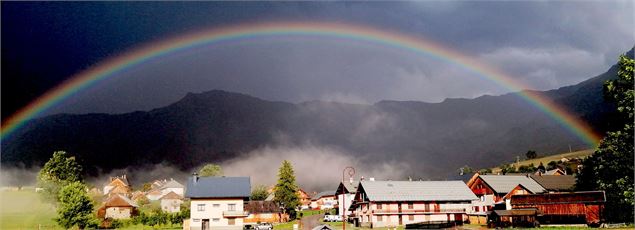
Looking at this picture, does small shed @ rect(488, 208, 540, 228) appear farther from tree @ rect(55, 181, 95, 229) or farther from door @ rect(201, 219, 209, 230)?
tree @ rect(55, 181, 95, 229)

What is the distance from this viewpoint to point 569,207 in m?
61.9

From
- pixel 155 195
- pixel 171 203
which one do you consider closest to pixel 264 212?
pixel 171 203

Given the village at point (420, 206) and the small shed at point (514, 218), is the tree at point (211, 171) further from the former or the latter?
the small shed at point (514, 218)

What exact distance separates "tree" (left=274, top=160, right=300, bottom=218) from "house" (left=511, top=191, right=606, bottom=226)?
143ft

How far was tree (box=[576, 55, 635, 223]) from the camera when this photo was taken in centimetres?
4744

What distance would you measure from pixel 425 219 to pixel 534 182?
26769 millimetres

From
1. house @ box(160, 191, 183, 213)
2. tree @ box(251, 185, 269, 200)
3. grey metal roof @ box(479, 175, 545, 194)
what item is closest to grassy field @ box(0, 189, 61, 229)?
house @ box(160, 191, 183, 213)

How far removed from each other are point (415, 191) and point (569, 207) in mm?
23689

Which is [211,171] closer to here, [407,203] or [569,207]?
[407,203]

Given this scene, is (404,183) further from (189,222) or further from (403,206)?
(189,222)

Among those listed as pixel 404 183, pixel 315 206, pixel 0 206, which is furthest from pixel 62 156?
pixel 315 206

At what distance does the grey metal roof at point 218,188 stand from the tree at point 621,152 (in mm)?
49247

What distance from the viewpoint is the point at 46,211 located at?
85.6m

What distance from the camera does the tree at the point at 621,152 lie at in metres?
47.4
